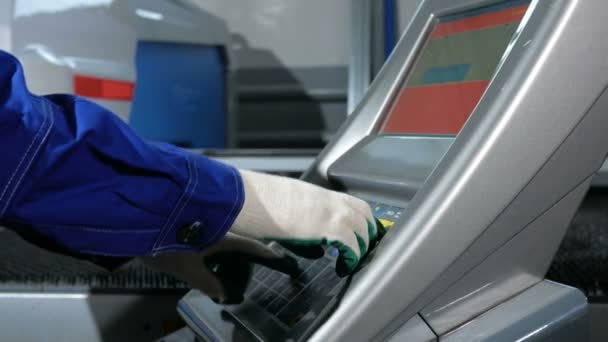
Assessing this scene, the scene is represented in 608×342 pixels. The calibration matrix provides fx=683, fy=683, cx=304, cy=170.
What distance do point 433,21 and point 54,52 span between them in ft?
4.48

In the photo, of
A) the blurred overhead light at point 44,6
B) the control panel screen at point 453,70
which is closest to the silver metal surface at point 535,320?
the control panel screen at point 453,70

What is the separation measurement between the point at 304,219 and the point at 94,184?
19 cm

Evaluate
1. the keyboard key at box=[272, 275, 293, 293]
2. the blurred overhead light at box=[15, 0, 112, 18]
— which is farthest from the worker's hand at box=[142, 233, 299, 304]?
the blurred overhead light at box=[15, 0, 112, 18]

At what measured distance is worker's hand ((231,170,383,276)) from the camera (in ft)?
2.04

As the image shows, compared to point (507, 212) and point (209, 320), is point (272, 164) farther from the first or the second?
point (507, 212)

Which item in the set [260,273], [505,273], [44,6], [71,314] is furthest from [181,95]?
[505,273]

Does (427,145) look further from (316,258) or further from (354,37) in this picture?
(354,37)

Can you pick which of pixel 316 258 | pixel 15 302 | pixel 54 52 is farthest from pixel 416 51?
pixel 54 52

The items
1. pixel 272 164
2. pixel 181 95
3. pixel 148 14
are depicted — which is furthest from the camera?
pixel 181 95

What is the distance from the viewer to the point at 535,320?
58cm

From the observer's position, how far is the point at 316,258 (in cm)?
69

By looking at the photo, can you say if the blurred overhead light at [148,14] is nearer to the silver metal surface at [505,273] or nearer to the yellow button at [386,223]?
the yellow button at [386,223]

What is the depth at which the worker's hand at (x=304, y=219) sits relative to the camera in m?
0.62

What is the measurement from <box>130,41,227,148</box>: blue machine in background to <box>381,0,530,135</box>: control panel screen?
5.02 feet
